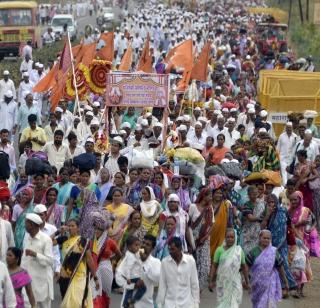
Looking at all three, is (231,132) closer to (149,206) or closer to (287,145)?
(287,145)

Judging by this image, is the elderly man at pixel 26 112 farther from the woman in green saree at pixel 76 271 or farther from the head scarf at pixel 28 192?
the woman in green saree at pixel 76 271

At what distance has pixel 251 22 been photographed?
208ft

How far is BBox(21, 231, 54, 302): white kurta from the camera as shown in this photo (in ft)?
36.9

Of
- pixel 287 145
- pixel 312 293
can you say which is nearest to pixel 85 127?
pixel 287 145

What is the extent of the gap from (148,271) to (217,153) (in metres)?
6.00

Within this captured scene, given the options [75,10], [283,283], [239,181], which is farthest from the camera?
[75,10]

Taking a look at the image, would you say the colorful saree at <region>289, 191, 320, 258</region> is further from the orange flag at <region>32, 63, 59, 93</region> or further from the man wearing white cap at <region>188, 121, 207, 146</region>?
the orange flag at <region>32, 63, 59, 93</region>

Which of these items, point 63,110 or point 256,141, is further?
point 63,110

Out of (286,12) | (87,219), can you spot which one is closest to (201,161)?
(87,219)

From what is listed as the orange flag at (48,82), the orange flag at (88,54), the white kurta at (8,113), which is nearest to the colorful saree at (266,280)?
the orange flag at (48,82)

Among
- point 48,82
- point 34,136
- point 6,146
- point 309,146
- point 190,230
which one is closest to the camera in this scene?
point 190,230

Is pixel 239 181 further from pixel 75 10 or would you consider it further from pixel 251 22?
pixel 75 10

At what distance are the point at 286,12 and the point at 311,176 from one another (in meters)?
54.2

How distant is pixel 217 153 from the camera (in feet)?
56.1
